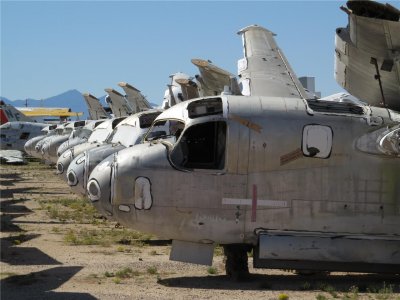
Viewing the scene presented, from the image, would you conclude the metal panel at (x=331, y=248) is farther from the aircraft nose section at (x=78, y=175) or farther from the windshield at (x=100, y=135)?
the windshield at (x=100, y=135)

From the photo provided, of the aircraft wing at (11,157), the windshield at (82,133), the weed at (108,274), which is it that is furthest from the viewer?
the aircraft wing at (11,157)

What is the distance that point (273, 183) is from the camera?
10.5m

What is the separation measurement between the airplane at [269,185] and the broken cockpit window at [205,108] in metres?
0.02

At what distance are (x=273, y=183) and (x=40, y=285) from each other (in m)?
3.73

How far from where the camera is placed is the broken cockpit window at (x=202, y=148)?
10.5 m

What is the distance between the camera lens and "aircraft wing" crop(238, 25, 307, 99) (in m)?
15.3

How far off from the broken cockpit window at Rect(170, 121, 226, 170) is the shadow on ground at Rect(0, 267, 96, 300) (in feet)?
7.98

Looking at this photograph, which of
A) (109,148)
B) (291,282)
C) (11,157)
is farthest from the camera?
(11,157)

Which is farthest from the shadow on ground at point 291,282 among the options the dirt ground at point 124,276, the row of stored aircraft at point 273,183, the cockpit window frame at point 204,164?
the cockpit window frame at point 204,164

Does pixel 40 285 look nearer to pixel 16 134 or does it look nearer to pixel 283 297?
pixel 283 297

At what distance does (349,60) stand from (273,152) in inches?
76.7

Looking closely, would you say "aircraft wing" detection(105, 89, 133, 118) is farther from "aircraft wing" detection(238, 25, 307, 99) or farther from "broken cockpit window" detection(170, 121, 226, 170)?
"broken cockpit window" detection(170, 121, 226, 170)

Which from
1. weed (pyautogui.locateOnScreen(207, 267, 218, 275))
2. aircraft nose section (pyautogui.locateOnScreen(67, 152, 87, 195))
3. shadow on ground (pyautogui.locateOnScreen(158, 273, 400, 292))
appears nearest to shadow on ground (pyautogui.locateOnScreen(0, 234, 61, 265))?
aircraft nose section (pyautogui.locateOnScreen(67, 152, 87, 195))

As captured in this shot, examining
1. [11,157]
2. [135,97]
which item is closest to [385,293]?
[135,97]
